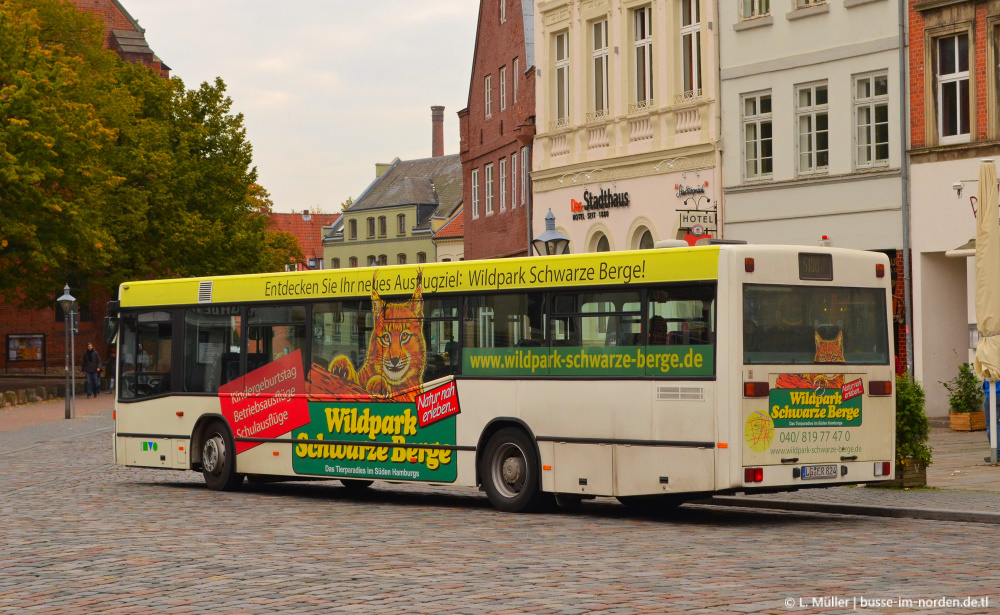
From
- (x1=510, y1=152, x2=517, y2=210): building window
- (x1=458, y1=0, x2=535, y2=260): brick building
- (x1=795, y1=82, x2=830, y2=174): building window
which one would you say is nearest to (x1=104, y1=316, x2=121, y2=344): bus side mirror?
(x1=795, y1=82, x2=830, y2=174): building window

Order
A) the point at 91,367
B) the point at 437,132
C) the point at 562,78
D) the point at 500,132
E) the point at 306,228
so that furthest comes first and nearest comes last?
the point at 306,228 < the point at 437,132 < the point at 91,367 < the point at 500,132 < the point at 562,78

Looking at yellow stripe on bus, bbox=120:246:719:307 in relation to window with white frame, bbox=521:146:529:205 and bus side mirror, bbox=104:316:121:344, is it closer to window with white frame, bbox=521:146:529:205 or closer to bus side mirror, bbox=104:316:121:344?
bus side mirror, bbox=104:316:121:344

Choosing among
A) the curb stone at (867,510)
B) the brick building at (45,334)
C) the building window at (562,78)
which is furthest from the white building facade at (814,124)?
the brick building at (45,334)

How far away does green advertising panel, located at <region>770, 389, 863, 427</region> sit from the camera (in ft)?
47.2

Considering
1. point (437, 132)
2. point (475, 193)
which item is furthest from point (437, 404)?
point (437, 132)

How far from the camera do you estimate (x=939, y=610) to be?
341 inches

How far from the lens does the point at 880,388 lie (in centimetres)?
1520

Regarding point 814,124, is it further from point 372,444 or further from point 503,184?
point 372,444

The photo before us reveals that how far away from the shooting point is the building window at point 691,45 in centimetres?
3638

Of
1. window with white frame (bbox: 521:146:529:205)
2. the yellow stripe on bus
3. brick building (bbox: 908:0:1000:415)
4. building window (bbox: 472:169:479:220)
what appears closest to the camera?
the yellow stripe on bus

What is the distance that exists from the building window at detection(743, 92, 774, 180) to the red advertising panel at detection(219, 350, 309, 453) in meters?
18.2

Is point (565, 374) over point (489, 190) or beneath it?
beneath

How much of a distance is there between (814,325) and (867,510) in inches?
80.8

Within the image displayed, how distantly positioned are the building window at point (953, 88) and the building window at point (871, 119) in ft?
4.60
